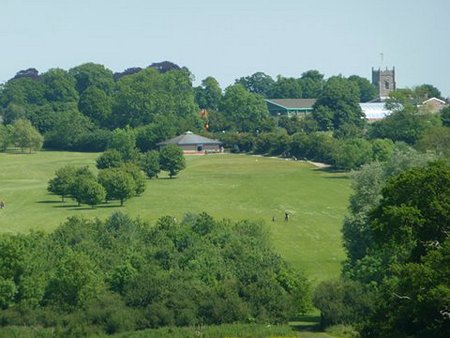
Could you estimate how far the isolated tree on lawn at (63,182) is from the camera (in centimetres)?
6881

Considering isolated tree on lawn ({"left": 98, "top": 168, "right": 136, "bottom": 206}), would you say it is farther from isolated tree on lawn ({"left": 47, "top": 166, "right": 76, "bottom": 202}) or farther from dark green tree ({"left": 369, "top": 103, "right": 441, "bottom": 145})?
dark green tree ({"left": 369, "top": 103, "right": 441, "bottom": 145})

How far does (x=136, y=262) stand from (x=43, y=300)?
3897mm

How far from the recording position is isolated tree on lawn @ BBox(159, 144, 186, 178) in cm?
8075

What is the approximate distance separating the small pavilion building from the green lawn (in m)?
8.94

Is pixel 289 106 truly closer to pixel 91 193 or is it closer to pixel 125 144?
pixel 125 144

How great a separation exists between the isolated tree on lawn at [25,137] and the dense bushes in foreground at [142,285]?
53.5 m

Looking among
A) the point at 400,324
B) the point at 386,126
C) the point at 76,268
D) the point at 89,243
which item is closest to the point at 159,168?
the point at 386,126

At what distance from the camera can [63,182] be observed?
227 ft

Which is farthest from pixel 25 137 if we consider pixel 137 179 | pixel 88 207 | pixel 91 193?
pixel 91 193

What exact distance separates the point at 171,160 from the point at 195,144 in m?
20.5

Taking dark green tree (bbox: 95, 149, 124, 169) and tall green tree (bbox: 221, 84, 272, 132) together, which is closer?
dark green tree (bbox: 95, 149, 124, 169)

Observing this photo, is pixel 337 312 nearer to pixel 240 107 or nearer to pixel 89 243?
pixel 89 243

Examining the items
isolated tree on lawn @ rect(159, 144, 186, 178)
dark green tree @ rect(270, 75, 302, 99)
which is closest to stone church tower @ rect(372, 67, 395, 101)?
dark green tree @ rect(270, 75, 302, 99)

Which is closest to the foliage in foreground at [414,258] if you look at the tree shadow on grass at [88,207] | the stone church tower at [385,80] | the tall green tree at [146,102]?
the tree shadow on grass at [88,207]
